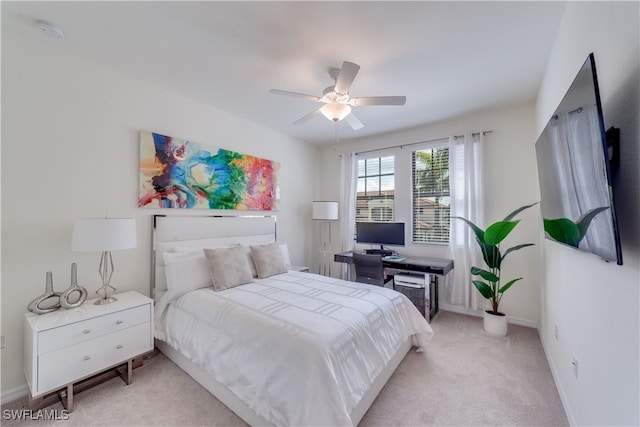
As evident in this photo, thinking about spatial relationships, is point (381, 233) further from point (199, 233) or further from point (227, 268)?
point (199, 233)

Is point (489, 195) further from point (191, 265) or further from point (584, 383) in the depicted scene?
point (191, 265)

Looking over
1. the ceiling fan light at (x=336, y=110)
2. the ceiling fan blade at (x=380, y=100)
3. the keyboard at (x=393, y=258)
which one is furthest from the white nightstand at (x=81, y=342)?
the keyboard at (x=393, y=258)

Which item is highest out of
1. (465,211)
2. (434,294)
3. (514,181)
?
(514,181)

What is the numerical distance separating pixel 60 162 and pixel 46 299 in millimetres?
1115

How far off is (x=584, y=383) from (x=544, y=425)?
47 centimetres

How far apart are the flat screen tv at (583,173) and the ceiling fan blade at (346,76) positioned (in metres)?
1.21

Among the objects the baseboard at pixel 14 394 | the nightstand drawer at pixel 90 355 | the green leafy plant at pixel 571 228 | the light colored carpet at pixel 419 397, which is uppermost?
the green leafy plant at pixel 571 228

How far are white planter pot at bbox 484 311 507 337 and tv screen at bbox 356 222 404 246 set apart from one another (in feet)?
4.54

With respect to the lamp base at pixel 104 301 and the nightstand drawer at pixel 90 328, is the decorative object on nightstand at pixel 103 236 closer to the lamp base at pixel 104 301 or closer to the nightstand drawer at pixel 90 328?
the lamp base at pixel 104 301

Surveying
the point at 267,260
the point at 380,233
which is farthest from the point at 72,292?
the point at 380,233

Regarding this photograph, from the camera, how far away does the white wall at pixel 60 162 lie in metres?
1.93

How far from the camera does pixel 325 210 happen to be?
14.4 ft

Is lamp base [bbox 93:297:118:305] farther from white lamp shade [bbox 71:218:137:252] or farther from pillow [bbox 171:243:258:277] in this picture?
pillow [bbox 171:243:258:277]

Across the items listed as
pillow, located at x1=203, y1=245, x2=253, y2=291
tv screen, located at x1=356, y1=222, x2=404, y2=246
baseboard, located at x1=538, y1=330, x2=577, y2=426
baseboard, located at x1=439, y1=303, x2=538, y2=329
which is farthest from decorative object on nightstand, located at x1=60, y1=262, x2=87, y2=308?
baseboard, located at x1=439, y1=303, x2=538, y2=329
